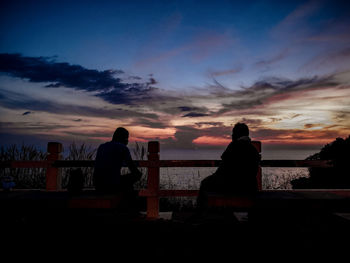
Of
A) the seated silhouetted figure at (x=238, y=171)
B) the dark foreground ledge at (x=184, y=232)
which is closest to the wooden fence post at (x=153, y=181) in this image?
the dark foreground ledge at (x=184, y=232)

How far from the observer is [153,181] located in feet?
15.5

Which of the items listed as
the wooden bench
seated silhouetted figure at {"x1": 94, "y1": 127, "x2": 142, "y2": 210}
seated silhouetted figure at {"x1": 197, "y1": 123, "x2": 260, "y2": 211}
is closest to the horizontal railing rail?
seated silhouetted figure at {"x1": 94, "y1": 127, "x2": 142, "y2": 210}

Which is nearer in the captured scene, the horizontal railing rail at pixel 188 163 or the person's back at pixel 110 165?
the person's back at pixel 110 165

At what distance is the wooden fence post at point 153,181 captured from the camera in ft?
15.4

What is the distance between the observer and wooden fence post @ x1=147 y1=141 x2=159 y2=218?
469cm

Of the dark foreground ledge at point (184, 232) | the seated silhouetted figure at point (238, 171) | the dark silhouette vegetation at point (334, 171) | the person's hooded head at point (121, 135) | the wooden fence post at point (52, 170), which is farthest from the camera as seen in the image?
the dark silhouette vegetation at point (334, 171)

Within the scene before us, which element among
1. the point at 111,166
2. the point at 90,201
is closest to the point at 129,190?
the point at 111,166

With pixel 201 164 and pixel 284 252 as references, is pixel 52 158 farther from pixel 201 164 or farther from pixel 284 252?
pixel 284 252

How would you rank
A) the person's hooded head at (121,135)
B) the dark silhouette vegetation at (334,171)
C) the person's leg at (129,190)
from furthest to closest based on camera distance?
1. the dark silhouette vegetation at (334,171)
2. the person's hooded head at (121,135)
3. the person's leg at (129,190)

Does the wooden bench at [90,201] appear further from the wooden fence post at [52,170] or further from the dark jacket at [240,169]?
the wooden fence post at [52,170]

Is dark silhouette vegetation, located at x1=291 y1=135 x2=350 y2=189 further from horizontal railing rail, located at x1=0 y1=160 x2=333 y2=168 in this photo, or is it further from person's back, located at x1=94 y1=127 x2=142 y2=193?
person's back, located at x1=94 y1=127 x2=142 y2=193

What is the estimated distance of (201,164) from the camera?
15.3ft

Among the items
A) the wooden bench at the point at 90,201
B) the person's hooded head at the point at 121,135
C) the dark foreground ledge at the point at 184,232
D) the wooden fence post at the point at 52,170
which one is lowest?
the dark foreground ledge at the point at 184,232

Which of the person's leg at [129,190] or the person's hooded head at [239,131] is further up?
the person's hooded head at [239,131]
